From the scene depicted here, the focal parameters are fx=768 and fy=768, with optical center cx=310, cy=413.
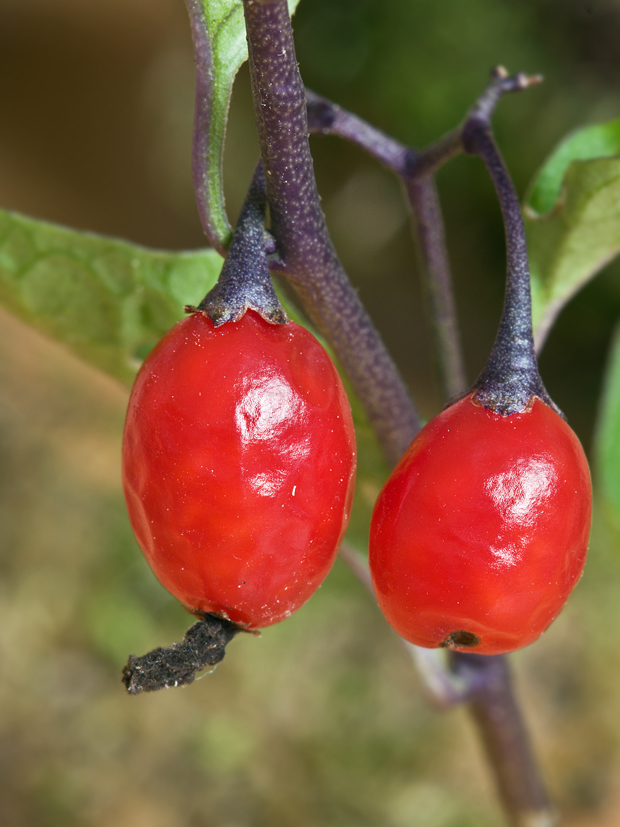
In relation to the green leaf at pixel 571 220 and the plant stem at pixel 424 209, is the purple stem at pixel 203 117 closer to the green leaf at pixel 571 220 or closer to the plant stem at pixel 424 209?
the plant stem at pixel 424 209

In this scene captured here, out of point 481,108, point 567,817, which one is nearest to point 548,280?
point 481,108

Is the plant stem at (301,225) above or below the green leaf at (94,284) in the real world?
above

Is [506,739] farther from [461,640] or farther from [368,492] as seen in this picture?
[461,640]

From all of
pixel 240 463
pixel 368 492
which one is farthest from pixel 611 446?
pixel 240 463

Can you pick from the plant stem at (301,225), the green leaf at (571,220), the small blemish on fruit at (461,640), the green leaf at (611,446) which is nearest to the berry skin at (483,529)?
the small blemish on fruit at (461,640)

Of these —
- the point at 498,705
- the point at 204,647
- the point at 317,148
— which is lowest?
the point at 498,705

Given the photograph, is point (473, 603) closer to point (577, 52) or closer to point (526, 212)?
point (526, 212)
